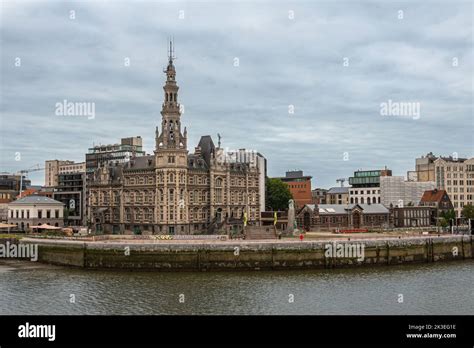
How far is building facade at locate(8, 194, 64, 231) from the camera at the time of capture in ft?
389

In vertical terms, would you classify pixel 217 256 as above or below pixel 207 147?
below

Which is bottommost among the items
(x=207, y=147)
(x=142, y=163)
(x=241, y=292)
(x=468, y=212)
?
(x=241, y=292)

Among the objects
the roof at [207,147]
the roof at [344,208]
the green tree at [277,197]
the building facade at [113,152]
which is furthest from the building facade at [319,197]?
the roof at [207,147]

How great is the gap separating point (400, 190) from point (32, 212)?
93963 mm

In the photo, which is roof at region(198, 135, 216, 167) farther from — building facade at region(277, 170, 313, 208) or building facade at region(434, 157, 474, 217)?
building facade at region(434, 157, 474, 217)

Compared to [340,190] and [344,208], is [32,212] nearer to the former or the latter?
[344,208]

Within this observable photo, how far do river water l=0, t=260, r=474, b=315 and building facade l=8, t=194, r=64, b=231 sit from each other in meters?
50.5

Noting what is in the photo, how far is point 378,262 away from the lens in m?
72.6

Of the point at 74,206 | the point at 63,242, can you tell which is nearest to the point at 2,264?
the point at 63,242

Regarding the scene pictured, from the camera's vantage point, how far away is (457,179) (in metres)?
158

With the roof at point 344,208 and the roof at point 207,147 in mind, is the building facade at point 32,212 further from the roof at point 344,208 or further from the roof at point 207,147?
the roof at point 344,208

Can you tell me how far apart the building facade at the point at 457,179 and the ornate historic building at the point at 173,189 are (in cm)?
6489

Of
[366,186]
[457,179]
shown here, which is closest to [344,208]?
[366,186]
